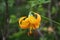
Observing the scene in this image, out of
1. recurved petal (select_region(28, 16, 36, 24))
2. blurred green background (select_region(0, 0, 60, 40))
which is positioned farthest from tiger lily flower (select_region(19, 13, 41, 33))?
blurred green background (select_region(0, 0, 60, 40))

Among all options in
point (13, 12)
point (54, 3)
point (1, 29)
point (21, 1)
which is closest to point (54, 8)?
point (54, 3)

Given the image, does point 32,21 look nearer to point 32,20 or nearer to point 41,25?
point 32,20

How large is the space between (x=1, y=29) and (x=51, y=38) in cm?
65

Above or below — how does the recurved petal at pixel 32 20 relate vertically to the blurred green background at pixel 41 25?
above

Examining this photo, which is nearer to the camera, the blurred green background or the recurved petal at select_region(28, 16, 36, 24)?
the recurved petal at select_region(28, 16, 36, 24)

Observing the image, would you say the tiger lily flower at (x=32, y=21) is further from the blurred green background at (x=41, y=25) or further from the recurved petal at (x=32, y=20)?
the blurred green background at (x=41, y=25)

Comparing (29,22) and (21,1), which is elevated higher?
(29,22)

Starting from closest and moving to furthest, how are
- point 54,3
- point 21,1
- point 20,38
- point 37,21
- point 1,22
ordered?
point 37,21
point 20,38
point 1,22
point 54,3
point 21,1

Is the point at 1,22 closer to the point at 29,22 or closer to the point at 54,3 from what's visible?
the point at 54,3

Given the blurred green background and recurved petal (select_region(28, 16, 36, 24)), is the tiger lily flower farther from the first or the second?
the blurred green background

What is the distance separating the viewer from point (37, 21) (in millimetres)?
1826

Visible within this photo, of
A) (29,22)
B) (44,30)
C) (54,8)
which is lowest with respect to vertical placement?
(44,30)

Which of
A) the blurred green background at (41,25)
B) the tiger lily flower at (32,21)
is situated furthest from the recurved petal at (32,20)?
the blurred green background at (41,25)

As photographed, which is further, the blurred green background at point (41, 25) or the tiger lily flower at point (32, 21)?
the blurred green background at point (41, 25)
